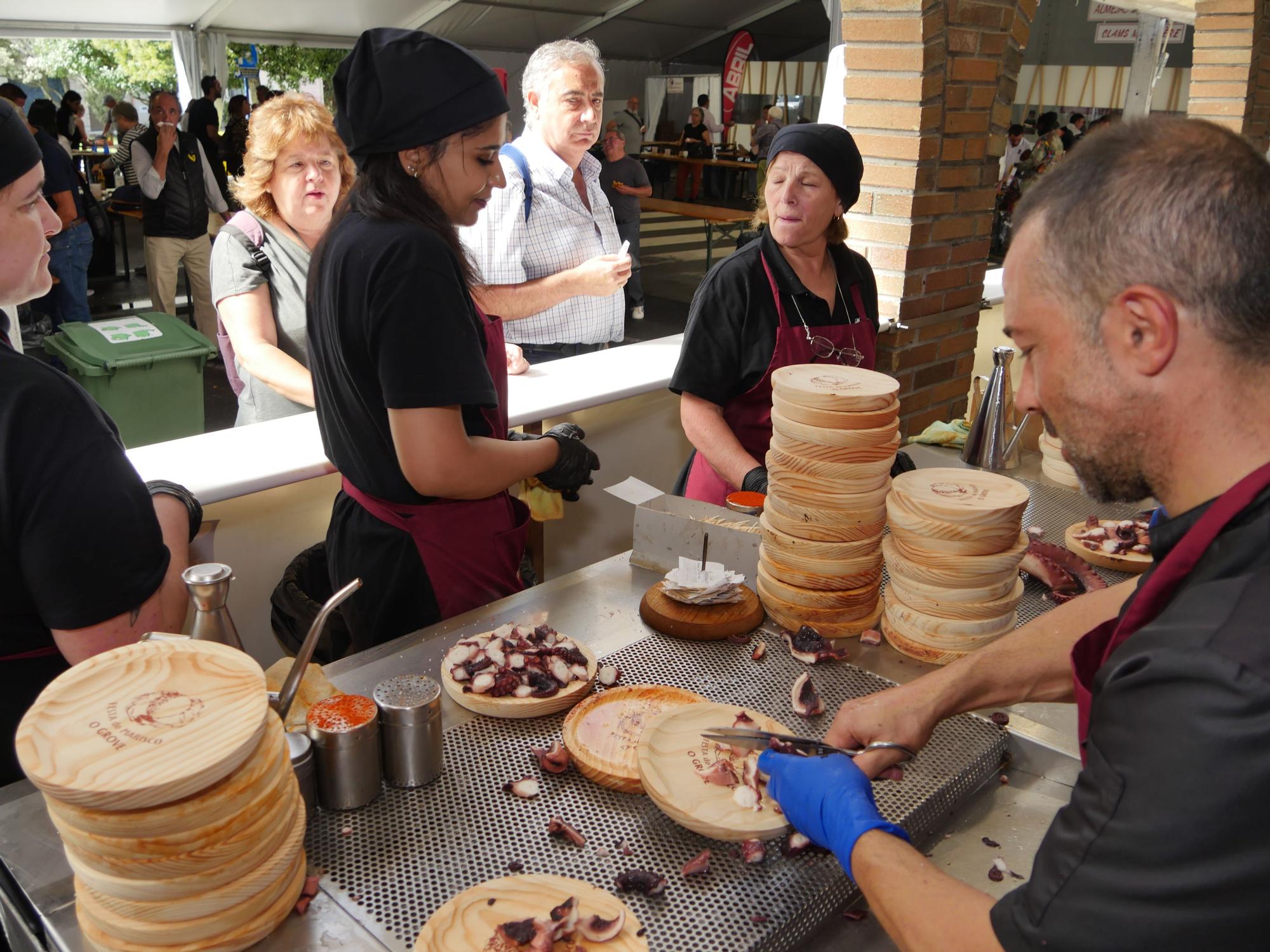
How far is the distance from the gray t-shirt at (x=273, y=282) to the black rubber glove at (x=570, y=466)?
125 cm

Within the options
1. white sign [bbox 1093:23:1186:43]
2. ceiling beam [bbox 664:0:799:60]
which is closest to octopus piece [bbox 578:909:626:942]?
white sign [bbox 1093:23:1186:43]

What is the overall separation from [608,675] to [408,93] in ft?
3.73

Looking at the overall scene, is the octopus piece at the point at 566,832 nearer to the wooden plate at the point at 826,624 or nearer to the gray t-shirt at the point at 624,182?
the wooden plate at the point at 826,624

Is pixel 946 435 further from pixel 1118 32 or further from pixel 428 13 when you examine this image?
pixel 1118 32

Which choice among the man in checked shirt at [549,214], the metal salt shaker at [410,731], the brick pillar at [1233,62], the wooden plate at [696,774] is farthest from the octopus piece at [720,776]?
the brick pillar at [1233,62]

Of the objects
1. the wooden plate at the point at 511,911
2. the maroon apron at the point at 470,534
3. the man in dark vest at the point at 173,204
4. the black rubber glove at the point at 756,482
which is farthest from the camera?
the man in dark vest at the point at 173,204

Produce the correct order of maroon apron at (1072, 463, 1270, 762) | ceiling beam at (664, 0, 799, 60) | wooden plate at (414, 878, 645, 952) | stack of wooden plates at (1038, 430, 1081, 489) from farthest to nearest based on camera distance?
ceiling beam at (664, 0, 799, 60) < stack of wooden plates at (1038, 430, 1081, 489) < wooden plate at (414, 878, 645, 952) < maroon apron at (1072, 463, 1270, 762)

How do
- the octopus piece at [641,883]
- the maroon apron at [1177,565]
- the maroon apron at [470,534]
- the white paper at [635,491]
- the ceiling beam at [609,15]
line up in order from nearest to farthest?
the maroon apron at [1177,565] → the octopus piece at [641,883] → the maroon apron at [470,534] → the white paper at [635,491] → the ceiling beam at [609,15]

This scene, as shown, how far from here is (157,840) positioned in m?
1.01

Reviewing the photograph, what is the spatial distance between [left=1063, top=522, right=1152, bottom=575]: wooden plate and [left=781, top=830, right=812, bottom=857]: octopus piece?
4.30 feet

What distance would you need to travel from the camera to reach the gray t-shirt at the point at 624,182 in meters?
8.70

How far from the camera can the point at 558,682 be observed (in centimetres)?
158

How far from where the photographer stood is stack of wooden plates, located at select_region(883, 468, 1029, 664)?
5.73 feet

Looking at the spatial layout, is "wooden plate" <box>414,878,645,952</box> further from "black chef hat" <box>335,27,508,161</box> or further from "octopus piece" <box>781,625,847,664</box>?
"black chef hat" <box>335,27,508,161</box>
